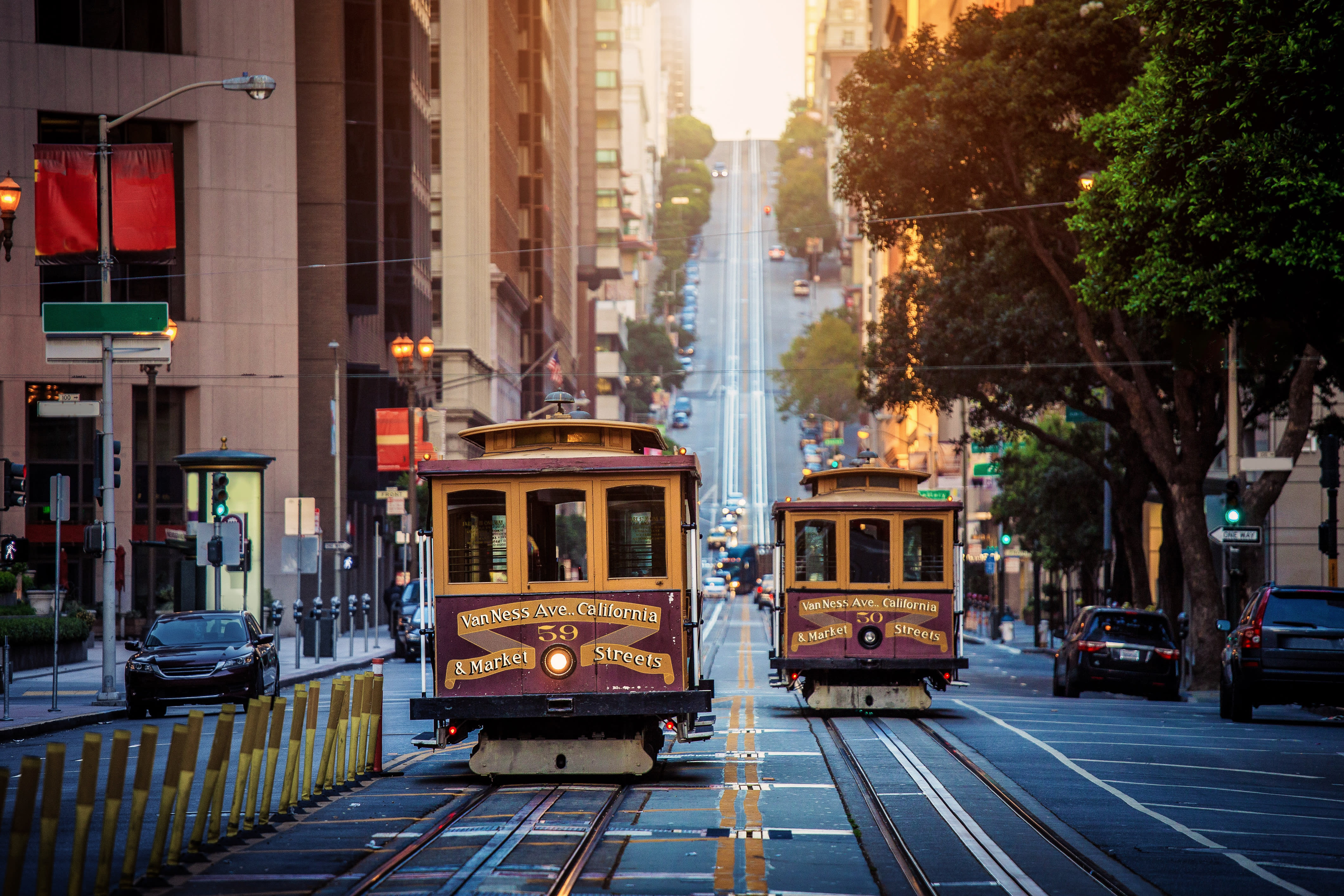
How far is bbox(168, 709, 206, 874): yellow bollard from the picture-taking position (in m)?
10.8

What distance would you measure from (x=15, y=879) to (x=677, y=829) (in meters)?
5.03

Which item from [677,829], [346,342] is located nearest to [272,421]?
[346,342]

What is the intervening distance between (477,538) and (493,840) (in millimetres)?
4229

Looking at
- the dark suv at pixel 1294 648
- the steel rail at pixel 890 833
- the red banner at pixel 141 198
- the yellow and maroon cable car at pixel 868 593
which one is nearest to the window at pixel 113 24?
the red banner at pixel 141 198

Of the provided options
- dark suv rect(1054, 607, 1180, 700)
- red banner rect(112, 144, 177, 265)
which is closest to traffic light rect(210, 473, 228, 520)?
red banner rect(112, 144, 177, 265)

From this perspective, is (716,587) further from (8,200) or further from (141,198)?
(141,198)

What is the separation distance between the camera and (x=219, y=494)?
3862 cm

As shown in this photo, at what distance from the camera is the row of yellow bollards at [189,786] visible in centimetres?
912

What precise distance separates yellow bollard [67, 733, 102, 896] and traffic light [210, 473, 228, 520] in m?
27.3

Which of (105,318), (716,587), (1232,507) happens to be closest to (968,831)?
(105,318)

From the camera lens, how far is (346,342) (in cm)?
6275

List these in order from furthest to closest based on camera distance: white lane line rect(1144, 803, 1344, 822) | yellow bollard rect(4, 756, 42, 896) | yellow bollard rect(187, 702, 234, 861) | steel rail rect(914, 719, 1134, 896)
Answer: white lane line rect(1144, 803, 1344, 822) < yellow bollard rect(187, 702, 234, 861) < steel rail rect(914, 719, 1134, 896) < yellow bollard rect(4, 756, 42, 896)

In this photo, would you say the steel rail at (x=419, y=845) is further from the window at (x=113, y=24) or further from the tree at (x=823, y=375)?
the tree at (x=823, y=375)

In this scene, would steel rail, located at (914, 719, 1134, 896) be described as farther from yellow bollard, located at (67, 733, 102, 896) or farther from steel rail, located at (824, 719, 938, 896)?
yellow bollard, located at (67, 733, 102, 896)
